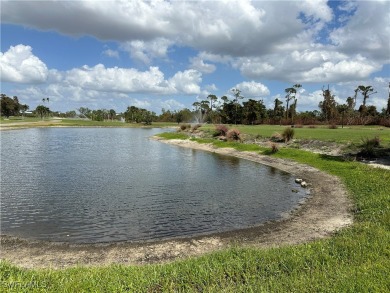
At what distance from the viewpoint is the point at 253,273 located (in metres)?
8.59

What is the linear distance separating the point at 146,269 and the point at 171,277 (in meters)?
1.12

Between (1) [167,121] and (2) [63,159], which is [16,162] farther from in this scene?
(1) [167,121]

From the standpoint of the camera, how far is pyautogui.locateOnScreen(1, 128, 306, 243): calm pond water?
605 inches

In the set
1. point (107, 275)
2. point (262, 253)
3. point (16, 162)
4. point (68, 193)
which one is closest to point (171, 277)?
point (107, 275)

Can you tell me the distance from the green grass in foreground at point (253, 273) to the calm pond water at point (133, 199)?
5.39 meters

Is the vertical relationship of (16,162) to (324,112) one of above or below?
below

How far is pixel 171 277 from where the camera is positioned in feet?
27.7

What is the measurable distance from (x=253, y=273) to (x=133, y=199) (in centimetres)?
1324

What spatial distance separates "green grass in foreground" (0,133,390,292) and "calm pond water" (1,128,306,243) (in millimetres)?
5388

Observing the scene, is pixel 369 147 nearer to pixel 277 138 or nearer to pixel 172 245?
pixel 277 138

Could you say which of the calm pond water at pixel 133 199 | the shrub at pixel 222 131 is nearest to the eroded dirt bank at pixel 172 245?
the calm pond water at pixel 133 199

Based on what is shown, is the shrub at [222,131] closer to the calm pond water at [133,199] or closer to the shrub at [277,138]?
the shrub at [277,138]

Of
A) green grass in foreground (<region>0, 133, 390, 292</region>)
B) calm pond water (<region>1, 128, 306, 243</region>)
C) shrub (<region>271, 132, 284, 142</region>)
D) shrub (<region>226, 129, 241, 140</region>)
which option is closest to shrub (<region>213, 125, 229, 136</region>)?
shrub (<region>226, 129, 241, 140</region>)

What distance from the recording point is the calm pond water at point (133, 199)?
1538 centimetres
